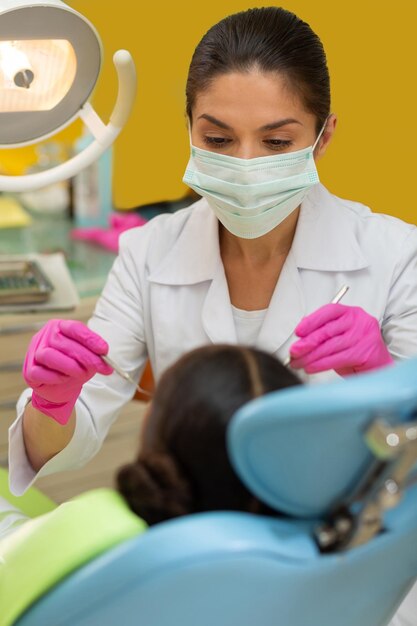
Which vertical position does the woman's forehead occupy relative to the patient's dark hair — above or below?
above

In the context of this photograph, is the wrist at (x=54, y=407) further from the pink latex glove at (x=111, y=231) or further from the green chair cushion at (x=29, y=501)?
the pink latex glove at (x=111, y=231)

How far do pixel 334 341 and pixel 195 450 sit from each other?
57 cm

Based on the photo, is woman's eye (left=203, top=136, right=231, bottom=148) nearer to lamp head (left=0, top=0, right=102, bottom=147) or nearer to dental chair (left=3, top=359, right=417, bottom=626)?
lamp head (left=0, top=0, right=102, bottom=147)

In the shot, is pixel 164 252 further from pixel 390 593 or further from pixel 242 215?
pixel 390 593

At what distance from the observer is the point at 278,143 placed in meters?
1.51

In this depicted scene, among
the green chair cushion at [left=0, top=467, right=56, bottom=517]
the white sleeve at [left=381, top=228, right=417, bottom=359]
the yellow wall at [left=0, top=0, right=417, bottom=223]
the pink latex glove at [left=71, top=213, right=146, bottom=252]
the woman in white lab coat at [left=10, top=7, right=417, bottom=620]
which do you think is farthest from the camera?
the pink latex glove at [left=71, top=213, right=146, bottom=252]

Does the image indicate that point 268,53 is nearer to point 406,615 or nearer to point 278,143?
point 278,143

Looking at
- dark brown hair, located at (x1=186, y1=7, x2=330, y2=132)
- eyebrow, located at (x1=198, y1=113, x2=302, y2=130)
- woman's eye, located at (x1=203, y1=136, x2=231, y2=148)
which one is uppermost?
dark brown hair, located at (x1=186, y1=7, x2=330, y2=132)

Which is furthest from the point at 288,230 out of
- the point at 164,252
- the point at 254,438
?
the point at 254,438

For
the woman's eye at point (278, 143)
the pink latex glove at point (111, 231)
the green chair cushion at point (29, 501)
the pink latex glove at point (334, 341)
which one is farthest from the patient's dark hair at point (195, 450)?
the pink latex glove at point (111, 231)

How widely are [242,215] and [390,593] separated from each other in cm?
80

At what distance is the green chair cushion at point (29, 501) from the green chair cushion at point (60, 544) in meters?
0.94

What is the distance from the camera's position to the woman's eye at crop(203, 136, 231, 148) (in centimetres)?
152

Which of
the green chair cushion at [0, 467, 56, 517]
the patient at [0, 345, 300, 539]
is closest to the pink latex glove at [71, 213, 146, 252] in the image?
the green chair cushion at [0, 467, 56, 517]
